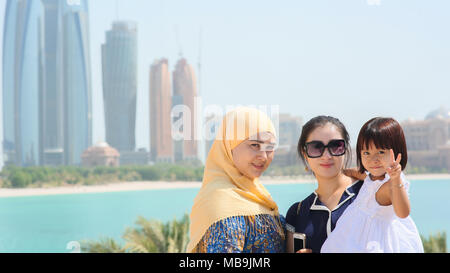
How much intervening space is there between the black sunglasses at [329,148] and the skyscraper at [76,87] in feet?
166

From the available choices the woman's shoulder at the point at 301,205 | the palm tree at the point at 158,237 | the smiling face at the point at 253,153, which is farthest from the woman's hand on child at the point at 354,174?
the palm tree at the point at 158,237

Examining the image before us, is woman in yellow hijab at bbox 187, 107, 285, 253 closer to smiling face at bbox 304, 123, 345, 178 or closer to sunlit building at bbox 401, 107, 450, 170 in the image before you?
smiling face at bbox 304, 123, 345, 178

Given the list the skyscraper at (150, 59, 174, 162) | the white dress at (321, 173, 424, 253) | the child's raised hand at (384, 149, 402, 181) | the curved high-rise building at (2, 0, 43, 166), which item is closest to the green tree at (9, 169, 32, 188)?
the curved high-rise building at (2, 0, 43, 166)

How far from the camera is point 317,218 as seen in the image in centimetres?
137

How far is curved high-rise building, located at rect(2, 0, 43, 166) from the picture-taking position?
45.6 m

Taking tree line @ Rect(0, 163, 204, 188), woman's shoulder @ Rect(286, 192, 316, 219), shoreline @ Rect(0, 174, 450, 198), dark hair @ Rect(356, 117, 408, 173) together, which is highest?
dark hair @ Rect(356, 117, 408, 173)

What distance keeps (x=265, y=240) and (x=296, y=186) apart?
3360 cm

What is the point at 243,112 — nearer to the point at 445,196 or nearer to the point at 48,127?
the point at 445,196

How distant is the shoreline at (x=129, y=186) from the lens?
32594mm

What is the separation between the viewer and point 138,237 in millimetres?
5074

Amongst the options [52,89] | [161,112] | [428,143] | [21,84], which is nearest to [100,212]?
[428,143]

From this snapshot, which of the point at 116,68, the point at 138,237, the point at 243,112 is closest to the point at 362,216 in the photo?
the point at 243,112

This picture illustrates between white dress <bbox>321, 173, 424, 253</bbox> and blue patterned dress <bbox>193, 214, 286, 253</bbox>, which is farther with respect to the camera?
blue patterned dress <bbox>193, 214, 286, 253</bbox>

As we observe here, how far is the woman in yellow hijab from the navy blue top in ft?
0.24
